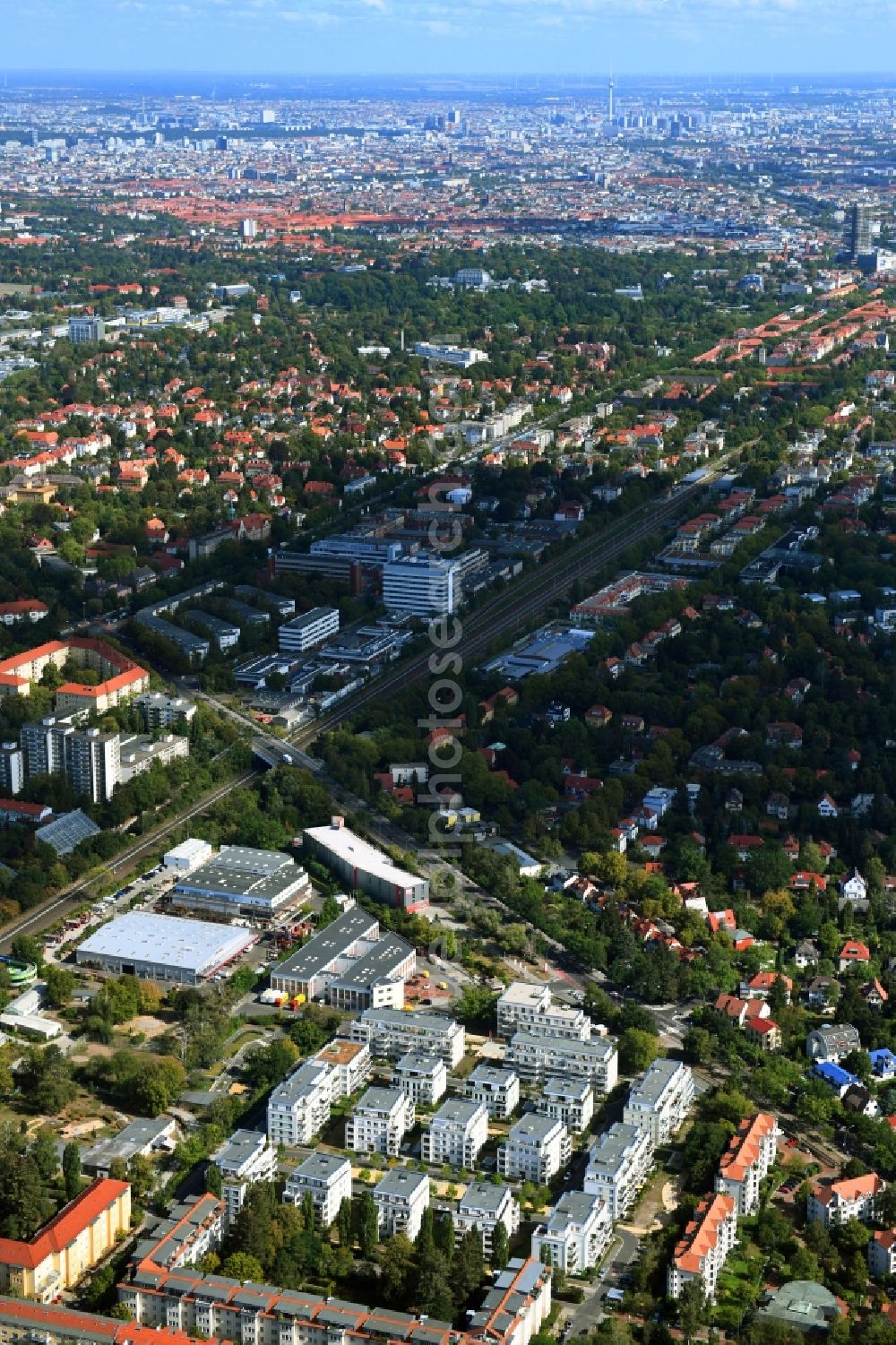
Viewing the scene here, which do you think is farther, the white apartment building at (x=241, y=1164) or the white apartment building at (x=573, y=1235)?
the white apartment building at (x=241, y=1164)

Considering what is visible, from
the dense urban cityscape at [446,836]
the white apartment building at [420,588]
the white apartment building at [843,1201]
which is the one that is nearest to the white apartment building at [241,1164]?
the dense urban cityscape at [446,836]

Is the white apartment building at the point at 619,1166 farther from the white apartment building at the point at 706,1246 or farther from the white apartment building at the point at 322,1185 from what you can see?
the white apartment building at the point at 322,1185

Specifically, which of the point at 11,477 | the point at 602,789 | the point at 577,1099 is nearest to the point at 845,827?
the point at 602,789

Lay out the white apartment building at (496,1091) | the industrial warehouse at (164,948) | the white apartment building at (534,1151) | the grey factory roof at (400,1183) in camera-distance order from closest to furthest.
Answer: the grey factory roof at (400,1183), the white apartment building at (534,1151), the white apartment building at (496,1091), the industrial warehouse at (164,948)

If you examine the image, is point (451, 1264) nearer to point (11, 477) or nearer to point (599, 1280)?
point (599, 1280)

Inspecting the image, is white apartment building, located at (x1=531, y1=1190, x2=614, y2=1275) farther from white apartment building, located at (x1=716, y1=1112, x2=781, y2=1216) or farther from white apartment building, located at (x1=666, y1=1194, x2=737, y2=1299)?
white apartment building, located at (x1=716, y1=1112, x2=781, y2=1216)

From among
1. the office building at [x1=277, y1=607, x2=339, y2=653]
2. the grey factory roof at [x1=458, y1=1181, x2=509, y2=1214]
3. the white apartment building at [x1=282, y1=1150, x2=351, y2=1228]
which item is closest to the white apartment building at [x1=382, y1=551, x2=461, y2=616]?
the office building at [x1=277, y1=607, x2=339, y2=653]

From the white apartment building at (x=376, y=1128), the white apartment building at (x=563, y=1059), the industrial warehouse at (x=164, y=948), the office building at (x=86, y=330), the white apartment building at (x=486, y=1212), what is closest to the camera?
the white apartment building at (x=486, y=1212)

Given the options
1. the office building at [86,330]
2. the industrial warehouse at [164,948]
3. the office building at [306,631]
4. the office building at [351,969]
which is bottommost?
the industrial warehouse at [164,948]
